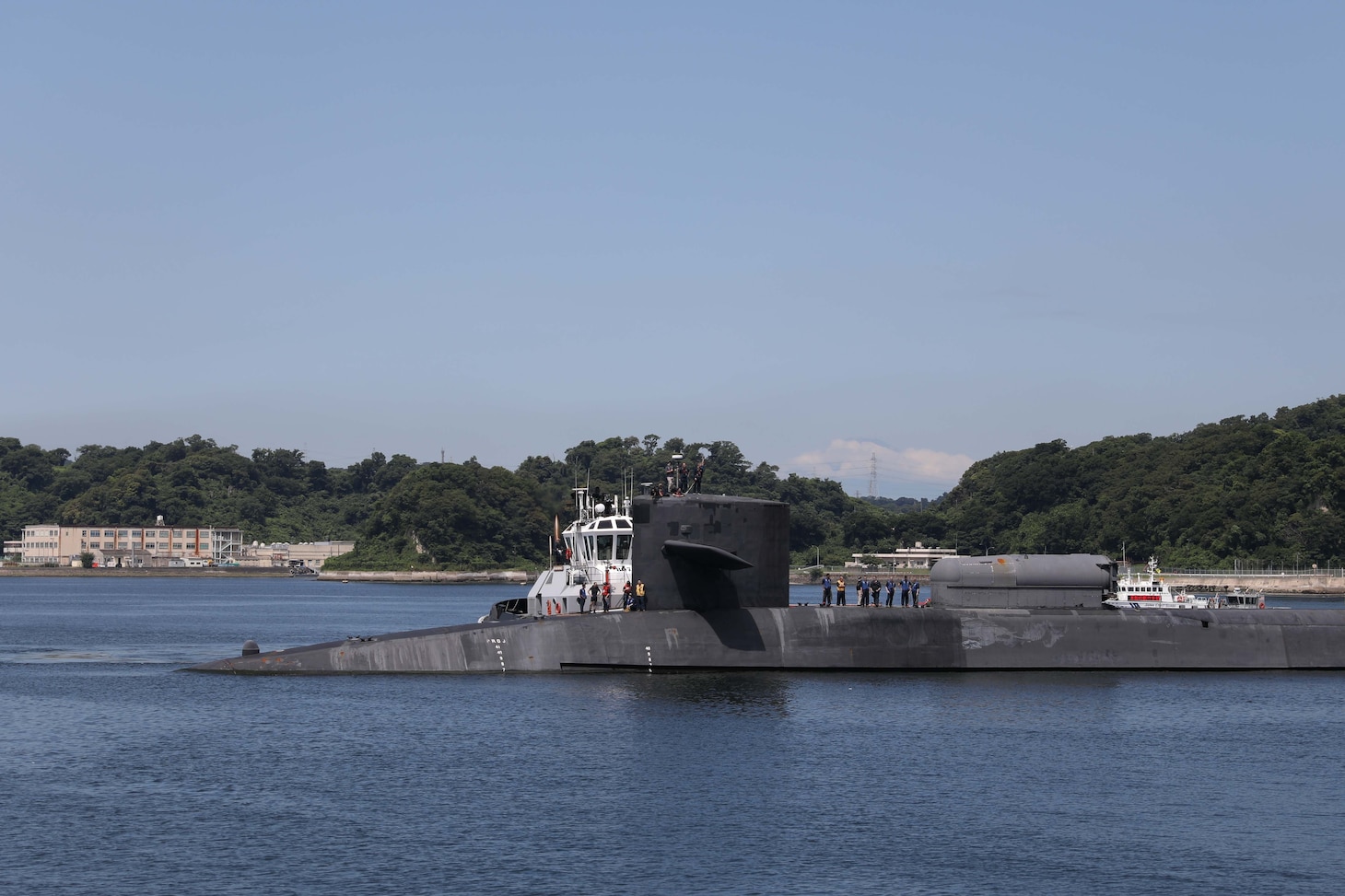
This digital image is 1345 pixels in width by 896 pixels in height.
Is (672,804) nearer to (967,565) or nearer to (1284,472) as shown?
(967,565)

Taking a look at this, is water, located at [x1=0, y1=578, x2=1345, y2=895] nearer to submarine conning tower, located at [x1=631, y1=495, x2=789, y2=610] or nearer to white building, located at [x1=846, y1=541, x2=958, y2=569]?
submarine conning tower, located at [x1=631, y1=495, x2=789, y2=610]

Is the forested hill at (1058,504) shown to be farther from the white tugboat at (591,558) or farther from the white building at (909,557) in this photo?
the white tugboat at (591,558)

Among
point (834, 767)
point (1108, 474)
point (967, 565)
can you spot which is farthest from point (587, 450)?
point (834, 767)

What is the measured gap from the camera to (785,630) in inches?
1437

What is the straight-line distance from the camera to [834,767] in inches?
1032

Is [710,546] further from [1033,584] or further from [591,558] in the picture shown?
[1033,584]

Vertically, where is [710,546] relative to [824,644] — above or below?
above

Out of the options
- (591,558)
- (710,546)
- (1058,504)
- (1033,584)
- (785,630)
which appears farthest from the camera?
(1058,504)

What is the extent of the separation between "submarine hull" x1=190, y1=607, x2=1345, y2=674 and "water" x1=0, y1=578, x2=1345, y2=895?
47cm

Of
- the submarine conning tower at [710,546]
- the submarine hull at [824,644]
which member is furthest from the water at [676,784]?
the submarine conning tower at [710,546]

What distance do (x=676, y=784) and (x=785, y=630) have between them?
39.7 feet

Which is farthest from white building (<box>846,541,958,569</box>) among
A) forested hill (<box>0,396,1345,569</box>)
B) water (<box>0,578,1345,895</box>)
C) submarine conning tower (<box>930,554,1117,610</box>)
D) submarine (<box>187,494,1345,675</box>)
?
submarine conning tower (<box>930,554,1117,610</box>)

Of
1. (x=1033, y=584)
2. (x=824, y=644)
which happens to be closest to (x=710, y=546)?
(x=824, y=644)

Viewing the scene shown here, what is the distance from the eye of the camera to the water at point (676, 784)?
1966 cm
